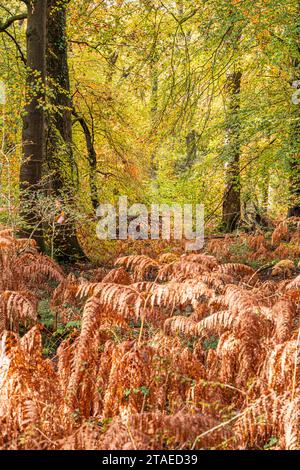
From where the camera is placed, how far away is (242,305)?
3.34 meters

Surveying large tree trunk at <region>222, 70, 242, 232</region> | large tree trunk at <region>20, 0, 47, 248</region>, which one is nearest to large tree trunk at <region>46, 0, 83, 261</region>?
large tree trunk at <region>20, 0, 47, 248</region>

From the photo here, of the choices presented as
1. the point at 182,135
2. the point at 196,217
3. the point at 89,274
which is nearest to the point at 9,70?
the point at 182,135

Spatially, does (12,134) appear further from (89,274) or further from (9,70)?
(89,274)

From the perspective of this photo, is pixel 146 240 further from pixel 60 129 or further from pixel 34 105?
pixel 34 105

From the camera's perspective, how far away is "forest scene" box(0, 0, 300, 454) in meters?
2.63

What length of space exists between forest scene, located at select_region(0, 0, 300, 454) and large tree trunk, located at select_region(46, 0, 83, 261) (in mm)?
41

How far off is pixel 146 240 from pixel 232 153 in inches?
169

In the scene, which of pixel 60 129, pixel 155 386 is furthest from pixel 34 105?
pixel 155 386

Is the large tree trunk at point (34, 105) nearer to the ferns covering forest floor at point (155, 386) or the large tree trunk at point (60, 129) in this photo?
the large tree trunk at point (60, 129)

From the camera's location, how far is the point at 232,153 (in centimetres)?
920

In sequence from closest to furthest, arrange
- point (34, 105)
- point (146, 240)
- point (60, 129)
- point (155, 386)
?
point (155, 386) < point (34, 105) < point (60, 129) < point (146, 240)

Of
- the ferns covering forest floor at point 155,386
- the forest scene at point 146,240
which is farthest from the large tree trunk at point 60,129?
the ferns covering forest floor at point 155,386

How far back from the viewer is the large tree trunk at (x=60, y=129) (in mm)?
8711

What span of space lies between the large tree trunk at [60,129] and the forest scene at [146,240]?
41 mm
